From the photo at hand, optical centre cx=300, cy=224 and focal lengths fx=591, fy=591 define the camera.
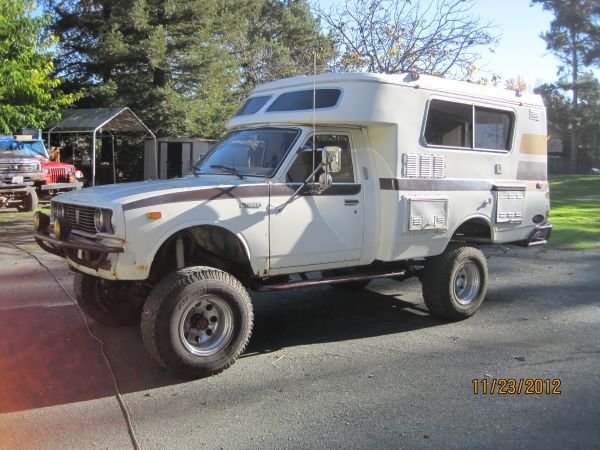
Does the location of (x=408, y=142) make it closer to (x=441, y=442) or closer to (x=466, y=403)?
(x=466, y=403)

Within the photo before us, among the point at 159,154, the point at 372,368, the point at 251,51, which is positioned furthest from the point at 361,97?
the point at 159,154

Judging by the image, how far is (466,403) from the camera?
4.45 meters

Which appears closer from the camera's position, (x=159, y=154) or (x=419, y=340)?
(x=419, y=340)

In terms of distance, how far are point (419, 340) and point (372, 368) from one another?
1051 millimetres

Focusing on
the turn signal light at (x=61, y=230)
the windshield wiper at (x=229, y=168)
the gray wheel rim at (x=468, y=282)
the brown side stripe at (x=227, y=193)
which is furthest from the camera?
the gray wheel rim at (x=468, y=282)

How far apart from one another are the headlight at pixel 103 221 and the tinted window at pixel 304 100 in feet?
7.41

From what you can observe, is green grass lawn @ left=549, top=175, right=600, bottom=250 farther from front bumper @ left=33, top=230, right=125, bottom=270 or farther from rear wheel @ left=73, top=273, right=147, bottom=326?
front bumper @ left=33, top=230, right=125, bottom=270

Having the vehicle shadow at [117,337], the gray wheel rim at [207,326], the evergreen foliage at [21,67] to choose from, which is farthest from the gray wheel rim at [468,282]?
the evergreen foliage at [21,67]

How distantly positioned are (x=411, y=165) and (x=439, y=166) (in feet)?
1.55

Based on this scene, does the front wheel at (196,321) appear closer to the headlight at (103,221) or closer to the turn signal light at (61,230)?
the headlight at (103,221)

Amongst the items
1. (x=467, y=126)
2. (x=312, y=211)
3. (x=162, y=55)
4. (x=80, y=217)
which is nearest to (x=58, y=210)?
(x=80, y=217)

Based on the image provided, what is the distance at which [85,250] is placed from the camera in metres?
4.78

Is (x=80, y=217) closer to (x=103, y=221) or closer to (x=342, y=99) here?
(x=103, y=221)
